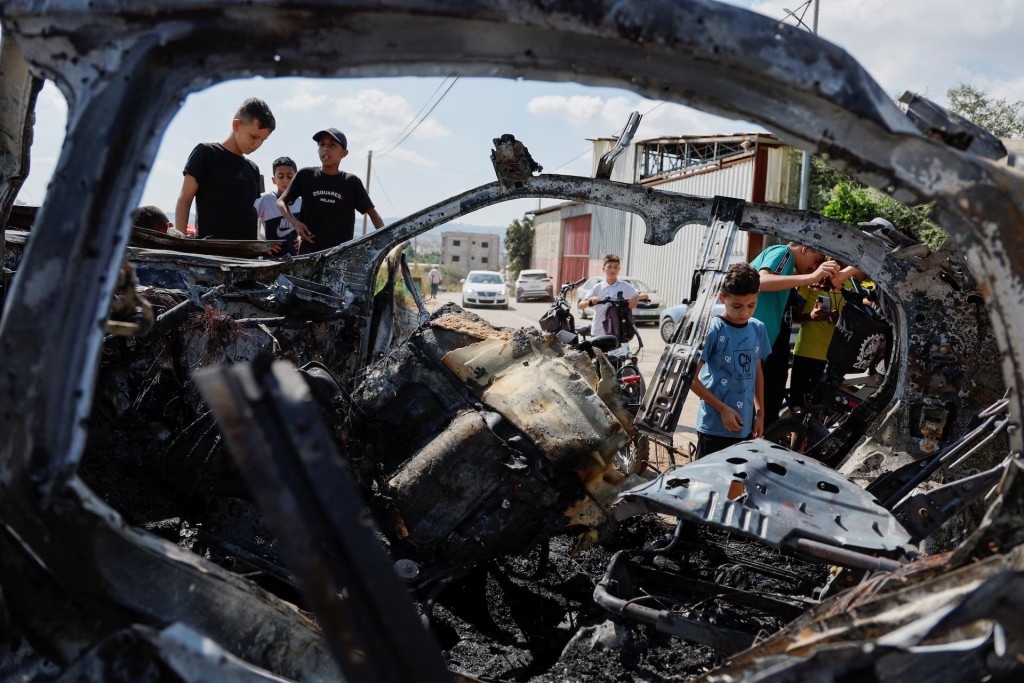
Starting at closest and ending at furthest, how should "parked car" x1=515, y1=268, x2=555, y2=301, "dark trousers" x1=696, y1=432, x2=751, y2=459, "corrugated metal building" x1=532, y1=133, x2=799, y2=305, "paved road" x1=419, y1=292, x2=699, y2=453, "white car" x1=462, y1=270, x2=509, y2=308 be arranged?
1. "dark trousers" x1=696, y1=432, x2=751, y2=459
2. "paved road" x1=419, y1=292, x2=699, y2=453
3. "corrugated metal building" x1=532, y1=133, x2=799, y2=305
4. "white car" x1=462, y1=270, x2=509, y2=308
5. "parked car" x1=515, y1=268, x2=555, y2=301

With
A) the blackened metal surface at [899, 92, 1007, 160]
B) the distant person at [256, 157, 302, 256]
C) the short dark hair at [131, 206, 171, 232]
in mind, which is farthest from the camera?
the distant person at [256, 157, 302, 256]

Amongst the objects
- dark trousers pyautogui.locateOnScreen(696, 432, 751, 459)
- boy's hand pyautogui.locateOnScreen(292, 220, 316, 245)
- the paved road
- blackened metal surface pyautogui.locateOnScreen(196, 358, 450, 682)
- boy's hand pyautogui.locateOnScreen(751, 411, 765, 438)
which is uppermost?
boy's hand pyautogui.locateOnScreen(292, 220, 316, 245)

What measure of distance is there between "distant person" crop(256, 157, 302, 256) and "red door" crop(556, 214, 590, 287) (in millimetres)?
A: 28218

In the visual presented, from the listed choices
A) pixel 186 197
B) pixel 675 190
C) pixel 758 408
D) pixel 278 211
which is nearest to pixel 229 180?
pixel 186 197

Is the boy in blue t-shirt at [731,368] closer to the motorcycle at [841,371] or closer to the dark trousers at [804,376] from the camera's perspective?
the motorcycle at [841,371]

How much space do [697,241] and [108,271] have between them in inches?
973

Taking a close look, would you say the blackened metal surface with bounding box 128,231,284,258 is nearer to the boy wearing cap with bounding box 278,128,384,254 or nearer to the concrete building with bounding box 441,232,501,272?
the boy wearing cap with bounding box 278,128,384,254

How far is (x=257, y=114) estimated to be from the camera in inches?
197

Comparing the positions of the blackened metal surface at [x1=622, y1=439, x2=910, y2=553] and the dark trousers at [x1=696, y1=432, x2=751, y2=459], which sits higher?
the blackened metal surface at [x1=622, y1=439, x2=910, y2=553]

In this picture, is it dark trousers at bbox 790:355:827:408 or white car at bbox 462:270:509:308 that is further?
white car at bbox 462:270:509:308

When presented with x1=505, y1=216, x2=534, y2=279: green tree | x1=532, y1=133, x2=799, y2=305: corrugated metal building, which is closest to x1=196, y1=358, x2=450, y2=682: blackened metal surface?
x1=532, y1=133, x2=799, y2=305: corrugated metal building

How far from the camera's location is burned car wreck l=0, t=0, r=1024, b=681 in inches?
49.4

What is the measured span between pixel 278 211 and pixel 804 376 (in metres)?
4.47

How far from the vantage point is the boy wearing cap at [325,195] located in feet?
19.0
